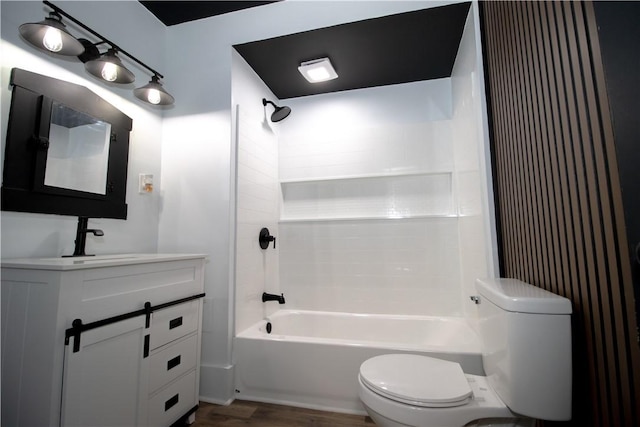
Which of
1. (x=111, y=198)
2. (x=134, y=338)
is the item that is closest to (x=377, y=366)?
(x=134, y=338)

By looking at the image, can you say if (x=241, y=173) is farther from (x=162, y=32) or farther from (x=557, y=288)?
(x=557, y=288)

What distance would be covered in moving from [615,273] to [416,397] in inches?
28.3

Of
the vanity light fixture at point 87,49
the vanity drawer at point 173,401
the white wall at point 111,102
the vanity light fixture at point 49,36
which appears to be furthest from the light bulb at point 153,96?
the vanity drawer at point 173,401

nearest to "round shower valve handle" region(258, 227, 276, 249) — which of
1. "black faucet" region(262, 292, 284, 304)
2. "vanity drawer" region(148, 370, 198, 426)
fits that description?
"black faucet" region(262, 292, 284, 304)

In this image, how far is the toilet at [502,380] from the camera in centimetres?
92

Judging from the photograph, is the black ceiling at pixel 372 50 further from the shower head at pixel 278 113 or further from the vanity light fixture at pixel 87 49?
the vanity light fixture at pixel 87 49

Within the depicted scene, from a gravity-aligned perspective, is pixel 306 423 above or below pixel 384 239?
below

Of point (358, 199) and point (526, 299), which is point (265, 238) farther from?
point (526, 299)

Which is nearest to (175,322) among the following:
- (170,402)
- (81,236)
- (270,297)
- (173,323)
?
(173,323)

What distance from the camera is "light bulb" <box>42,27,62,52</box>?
48.8 inches

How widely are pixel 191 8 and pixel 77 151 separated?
52.6 inches

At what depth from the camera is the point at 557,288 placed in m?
1.04

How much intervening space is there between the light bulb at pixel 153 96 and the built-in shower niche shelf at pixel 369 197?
1.23 m

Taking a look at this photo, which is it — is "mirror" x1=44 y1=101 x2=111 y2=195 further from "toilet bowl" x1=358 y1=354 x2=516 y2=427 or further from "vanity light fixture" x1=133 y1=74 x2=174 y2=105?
"toilet bowl" x1=358 y1=354 x2=516 y2=427
